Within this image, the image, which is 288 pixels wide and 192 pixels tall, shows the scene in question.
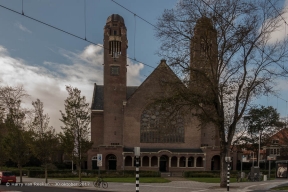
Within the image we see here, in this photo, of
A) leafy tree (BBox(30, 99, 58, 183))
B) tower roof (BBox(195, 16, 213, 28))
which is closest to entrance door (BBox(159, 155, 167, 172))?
leafy tree (BBox(30, 99, 58, 183))

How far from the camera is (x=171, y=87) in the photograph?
26.0 metres

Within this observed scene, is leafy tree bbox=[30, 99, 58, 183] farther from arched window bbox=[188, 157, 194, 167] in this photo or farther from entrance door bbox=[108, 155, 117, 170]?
arched window bbox=[188, 157, 194, 167]

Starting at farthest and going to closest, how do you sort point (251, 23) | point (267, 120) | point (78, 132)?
point (267, 120)
point (78, 132)
point (251, 23)

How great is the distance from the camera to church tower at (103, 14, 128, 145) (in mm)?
64625

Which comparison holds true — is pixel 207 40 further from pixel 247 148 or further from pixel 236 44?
pixel 247 148

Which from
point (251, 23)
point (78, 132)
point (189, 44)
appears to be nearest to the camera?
point (251, 23)

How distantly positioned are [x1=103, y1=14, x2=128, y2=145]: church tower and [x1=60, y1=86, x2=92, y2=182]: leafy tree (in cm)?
3004

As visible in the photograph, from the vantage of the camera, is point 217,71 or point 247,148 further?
point 247,148

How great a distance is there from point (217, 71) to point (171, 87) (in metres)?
4.12

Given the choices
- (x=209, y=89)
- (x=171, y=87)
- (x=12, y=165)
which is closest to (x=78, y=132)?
(x=171, y=87)

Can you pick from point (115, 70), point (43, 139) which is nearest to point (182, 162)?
point (115, 70)

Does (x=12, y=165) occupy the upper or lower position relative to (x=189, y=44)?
lower

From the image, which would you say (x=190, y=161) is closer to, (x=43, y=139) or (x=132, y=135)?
(x=132, y=135)

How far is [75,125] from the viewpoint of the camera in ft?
110
